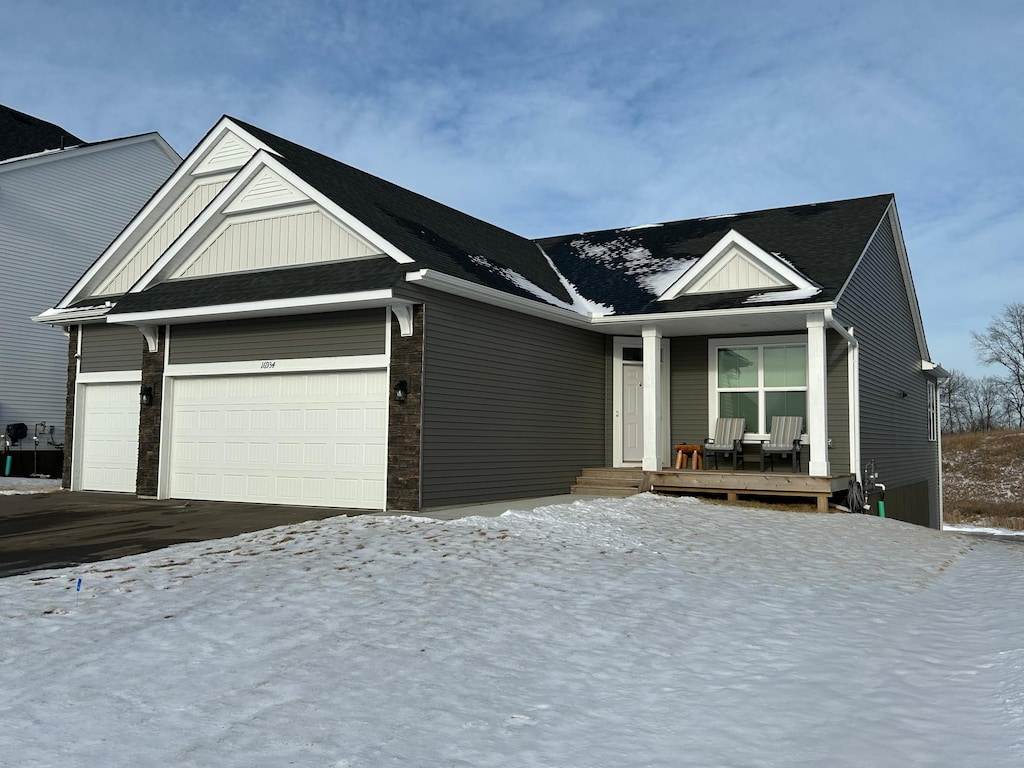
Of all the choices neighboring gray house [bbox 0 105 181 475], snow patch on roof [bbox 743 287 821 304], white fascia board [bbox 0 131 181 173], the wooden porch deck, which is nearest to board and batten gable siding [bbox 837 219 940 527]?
snow patch on roof [bbox 743 287 821 304]

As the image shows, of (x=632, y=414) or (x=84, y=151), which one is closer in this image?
(x=632, y=414)

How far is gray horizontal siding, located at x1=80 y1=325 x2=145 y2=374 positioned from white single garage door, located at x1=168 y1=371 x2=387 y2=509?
193 centimetres

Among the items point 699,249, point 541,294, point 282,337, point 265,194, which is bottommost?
point 282,337

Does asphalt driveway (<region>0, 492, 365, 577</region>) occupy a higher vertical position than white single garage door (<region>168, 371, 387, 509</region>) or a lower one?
lower

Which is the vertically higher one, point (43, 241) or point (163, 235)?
point (43, 241)

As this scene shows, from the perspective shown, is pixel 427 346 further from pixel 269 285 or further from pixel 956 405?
pixel 956 405

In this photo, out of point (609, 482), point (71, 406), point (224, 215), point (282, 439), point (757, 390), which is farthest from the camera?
point (71, 406)

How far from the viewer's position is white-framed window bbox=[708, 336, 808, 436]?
1530 cm

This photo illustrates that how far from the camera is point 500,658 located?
18.0 ft

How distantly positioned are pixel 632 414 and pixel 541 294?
3428mm

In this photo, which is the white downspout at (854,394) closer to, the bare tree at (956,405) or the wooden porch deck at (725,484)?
the wooden porch deck at (725,484)

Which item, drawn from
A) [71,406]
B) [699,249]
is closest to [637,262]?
[699,249]

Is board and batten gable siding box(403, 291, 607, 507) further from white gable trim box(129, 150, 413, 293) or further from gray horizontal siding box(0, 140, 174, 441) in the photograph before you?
gray horizontal siding box(0, 140, 174, 441)

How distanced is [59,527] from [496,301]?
6.70m
